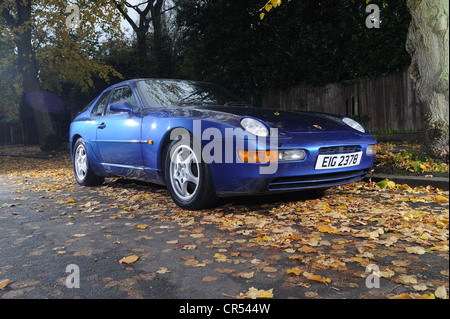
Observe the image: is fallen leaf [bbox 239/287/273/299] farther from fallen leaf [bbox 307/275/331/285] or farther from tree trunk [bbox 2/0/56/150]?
tree trunk [bbox 2/0/56/150]

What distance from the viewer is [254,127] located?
4.00 meters

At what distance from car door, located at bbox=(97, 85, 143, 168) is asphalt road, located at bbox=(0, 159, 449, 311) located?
2.14 feet

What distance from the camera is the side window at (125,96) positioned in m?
5.46

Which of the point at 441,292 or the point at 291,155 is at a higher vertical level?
the point at 291,155

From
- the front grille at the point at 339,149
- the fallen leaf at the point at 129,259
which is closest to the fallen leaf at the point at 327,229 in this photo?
the front grille at the point at 339,149

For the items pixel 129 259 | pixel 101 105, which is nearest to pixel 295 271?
pixel 129 259

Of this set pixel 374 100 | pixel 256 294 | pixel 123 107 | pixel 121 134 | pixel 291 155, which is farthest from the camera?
pixel 374 100

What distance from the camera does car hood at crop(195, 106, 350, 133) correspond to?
13.7ft

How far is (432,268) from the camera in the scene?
2.56 m

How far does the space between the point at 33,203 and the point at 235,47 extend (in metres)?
9.26

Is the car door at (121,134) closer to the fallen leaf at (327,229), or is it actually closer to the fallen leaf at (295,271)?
the fallen leaf at (327,229)

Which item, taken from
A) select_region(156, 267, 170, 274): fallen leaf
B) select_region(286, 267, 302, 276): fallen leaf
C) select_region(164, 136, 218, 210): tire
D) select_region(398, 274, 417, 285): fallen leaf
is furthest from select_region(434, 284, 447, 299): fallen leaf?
select_region(164, 136, 218, 210): tire

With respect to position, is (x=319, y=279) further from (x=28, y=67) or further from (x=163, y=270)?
(x=28, y=67)

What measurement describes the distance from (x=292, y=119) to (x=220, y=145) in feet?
3.02
